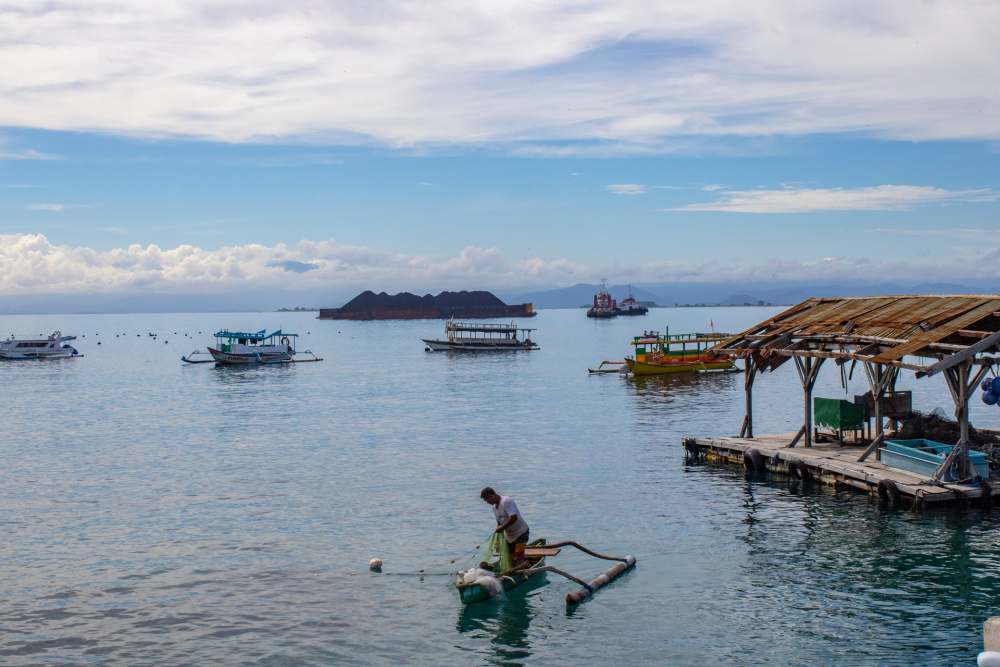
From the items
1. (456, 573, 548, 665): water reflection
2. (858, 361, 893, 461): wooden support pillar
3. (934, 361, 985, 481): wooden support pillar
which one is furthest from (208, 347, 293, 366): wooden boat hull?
(456, 573, 548, 665): water reflection

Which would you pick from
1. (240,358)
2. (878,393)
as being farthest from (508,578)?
(240,358)

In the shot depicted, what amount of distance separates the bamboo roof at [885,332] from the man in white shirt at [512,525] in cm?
1111

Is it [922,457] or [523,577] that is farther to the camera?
[922,457]

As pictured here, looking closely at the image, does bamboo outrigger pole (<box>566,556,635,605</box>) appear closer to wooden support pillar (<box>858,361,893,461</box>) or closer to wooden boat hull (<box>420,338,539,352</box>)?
wooden support pillar (<box>858,361,893,461</box>)

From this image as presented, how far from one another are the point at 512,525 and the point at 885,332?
13780mm

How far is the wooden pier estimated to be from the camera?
2370 cm

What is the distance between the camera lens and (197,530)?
25109mm

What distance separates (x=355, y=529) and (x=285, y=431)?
2239 cm

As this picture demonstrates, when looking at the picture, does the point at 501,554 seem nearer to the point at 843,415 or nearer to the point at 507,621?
the point at 507,621

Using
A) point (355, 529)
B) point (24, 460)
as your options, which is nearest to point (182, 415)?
point (24, 460)

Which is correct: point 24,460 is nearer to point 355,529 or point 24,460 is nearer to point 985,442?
point 355,529

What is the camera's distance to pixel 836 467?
2714cm

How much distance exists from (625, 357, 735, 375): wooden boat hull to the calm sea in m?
28.7

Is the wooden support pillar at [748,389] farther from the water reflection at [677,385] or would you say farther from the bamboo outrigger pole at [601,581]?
the water reflection at [677,385]
